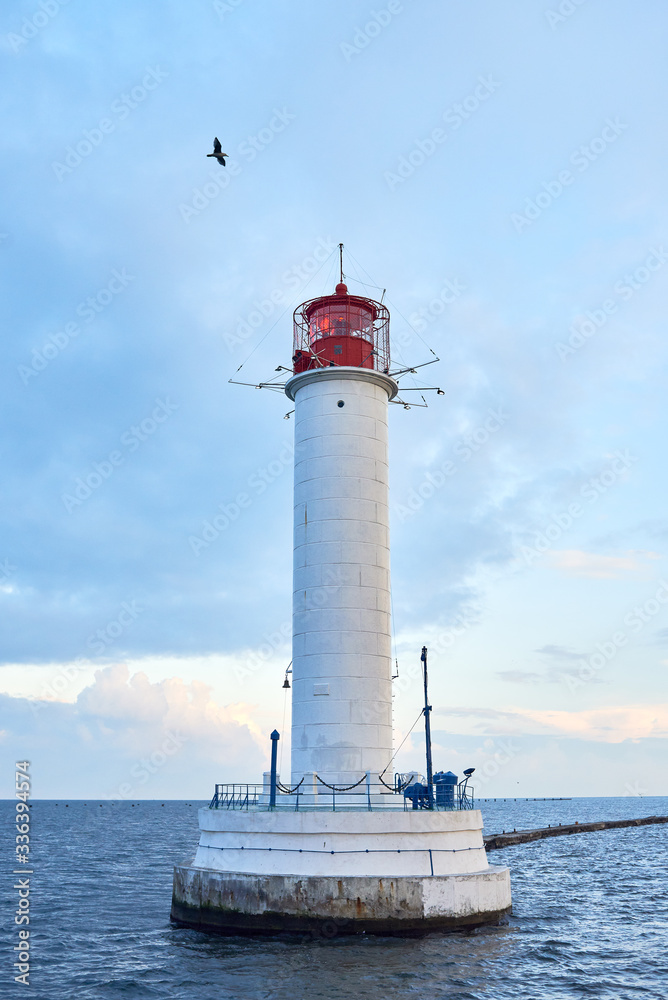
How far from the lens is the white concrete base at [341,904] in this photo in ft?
68.1

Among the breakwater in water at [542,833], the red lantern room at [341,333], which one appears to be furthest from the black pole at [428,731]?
the breakwater in water at [542,833]

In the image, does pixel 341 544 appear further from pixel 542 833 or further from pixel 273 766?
pixel 542 833

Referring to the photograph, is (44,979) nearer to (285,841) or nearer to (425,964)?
(285,841)

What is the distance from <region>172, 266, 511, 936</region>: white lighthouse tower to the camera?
21.2 m

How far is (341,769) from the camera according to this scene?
82.6 ft

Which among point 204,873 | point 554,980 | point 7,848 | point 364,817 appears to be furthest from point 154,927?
point 7,848

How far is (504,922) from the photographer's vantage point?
23672 mm

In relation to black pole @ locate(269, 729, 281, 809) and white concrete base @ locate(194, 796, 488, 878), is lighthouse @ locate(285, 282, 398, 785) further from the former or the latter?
white concrete base @ locate(194, 796, 488, 878)

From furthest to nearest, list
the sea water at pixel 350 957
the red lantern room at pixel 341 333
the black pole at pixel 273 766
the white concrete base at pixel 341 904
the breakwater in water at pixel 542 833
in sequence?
1. the breakwater in water at pixel 542 833
2. the red lantern room at pixel 341 333
3. the black pole at pixel 273 766
4. the white concrete base at pixel 341 904
5. the sea water at pixel 350 957

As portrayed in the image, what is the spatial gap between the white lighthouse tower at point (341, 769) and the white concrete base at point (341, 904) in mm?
34

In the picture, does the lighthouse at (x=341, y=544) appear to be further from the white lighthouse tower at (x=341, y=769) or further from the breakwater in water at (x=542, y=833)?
the breakwater in water at (x=542, y=833)

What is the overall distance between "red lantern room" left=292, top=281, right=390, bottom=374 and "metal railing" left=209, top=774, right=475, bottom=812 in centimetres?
1358

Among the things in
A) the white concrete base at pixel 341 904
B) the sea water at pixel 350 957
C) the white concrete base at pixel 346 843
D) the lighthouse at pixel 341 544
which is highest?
the lighthouse at pixel 341 544

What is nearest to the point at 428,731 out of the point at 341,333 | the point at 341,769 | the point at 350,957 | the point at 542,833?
the point at 341,769
